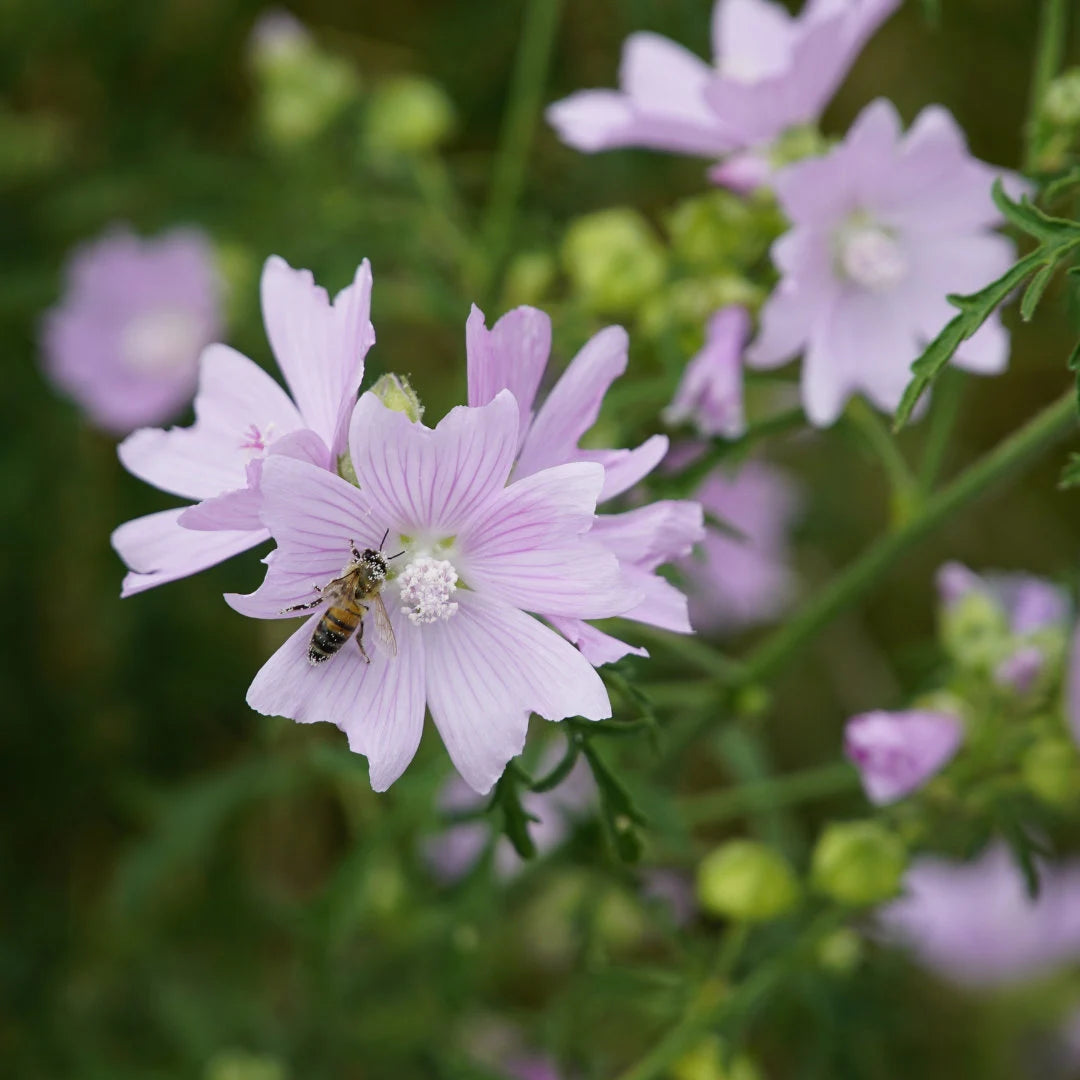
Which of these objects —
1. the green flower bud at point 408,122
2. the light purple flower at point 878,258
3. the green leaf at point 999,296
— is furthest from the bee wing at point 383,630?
the green flower bud at point 408,122

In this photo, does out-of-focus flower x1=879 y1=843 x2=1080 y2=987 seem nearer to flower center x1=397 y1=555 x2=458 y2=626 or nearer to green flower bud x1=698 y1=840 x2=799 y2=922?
green flower bud x1=698 y1=840 x2=799 y2=922

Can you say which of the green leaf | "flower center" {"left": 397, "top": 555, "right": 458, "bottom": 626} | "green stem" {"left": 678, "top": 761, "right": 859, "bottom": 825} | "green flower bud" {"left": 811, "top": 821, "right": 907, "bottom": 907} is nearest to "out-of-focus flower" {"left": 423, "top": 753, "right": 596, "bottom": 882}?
"green stem" {"left": 678, "top": 761, "right": 859, "bottom": 825}

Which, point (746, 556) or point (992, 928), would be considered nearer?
point (992, 928)

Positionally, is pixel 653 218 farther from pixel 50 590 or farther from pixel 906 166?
pixel 906 166

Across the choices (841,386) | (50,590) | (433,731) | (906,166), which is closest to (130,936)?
(50,590)

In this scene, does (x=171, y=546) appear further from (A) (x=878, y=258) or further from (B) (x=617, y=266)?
(A) (x=878, y=258)

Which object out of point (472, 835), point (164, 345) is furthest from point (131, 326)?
point (472, 835)

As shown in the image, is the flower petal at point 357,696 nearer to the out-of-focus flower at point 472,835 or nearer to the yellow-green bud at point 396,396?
the yellow-green bud at point 396,396
